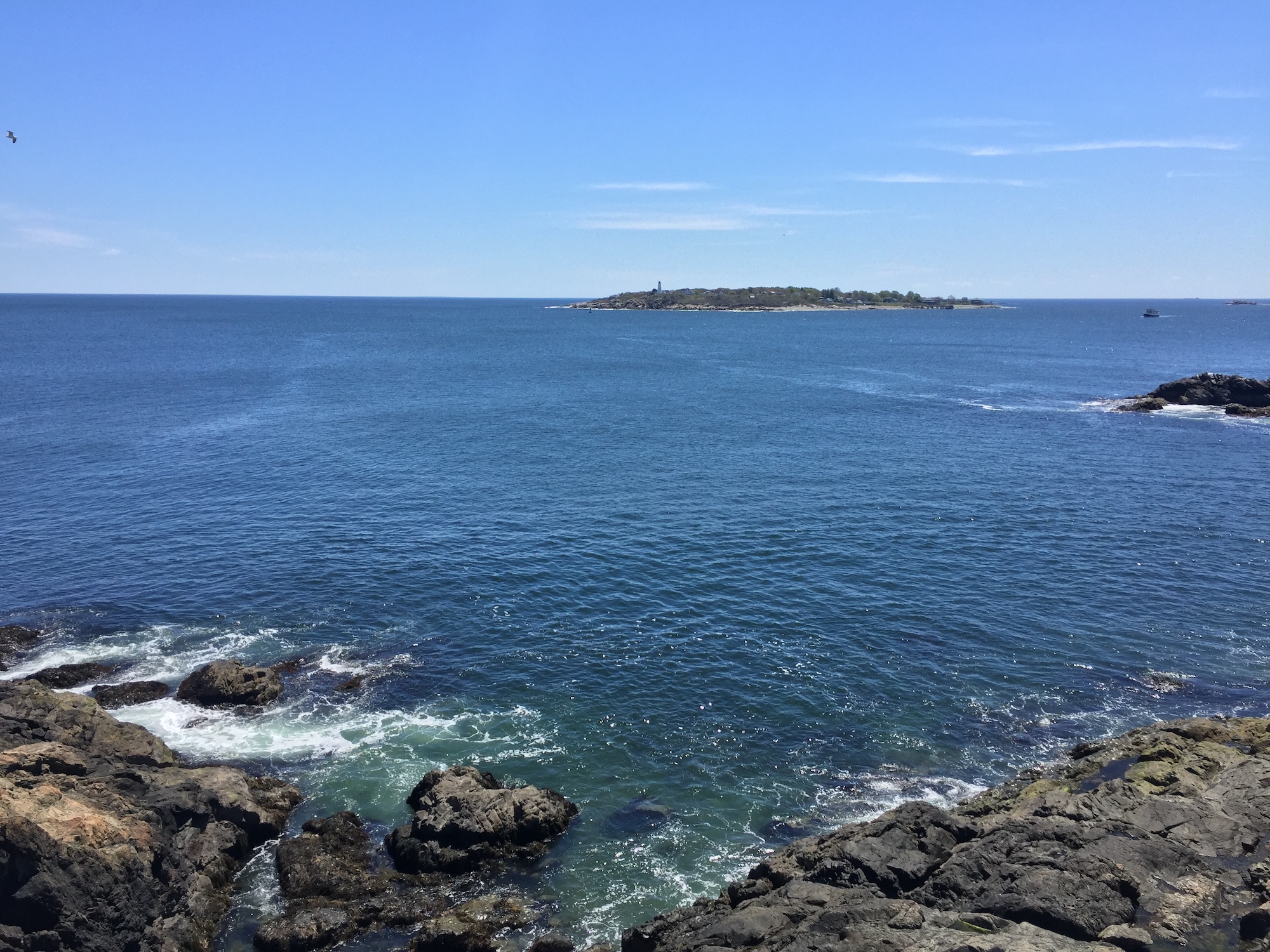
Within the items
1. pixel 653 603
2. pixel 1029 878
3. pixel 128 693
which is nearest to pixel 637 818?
pixel 1029 878

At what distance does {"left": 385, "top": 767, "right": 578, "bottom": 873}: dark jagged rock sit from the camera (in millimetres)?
33625

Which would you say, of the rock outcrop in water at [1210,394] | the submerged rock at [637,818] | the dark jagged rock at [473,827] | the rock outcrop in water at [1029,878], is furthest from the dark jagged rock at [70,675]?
the rock outcrop in water at [1210,394]

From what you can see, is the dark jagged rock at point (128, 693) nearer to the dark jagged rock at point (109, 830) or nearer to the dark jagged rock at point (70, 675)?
the dark jagged rock at point (70, 675)

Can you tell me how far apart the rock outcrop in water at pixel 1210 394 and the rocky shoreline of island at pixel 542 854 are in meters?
105

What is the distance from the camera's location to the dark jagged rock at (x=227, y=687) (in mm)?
45219

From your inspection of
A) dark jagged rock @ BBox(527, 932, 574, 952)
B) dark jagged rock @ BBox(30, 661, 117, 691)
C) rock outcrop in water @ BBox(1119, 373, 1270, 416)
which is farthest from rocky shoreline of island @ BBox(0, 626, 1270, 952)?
rock outcrop in water @ BBox(1119, 373, 1270, 416)

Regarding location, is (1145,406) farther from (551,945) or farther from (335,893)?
(335,893)

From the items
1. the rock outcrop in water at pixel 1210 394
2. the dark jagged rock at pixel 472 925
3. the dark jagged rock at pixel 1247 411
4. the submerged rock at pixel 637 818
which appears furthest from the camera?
the rock outcrop in water at pixel 1210 394

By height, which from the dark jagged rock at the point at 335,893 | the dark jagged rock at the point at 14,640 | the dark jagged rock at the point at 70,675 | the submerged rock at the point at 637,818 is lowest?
the dark jagged rock at the point at 335,893

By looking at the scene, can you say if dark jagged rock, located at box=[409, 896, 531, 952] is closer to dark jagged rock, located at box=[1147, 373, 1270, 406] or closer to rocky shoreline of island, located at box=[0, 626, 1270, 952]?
rocky shoreline of island, located at box=[0, 626, 1270, 952]

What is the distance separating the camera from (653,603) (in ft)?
188

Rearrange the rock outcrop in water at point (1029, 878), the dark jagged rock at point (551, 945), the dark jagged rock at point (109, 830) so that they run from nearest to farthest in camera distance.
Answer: the rock outcrop in water at point (1029, 878) < the dark jagged rock at point (109, 830) < the dark jagged rock at point (551, 945)

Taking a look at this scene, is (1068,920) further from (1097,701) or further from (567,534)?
(567,534)

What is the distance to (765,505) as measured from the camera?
3051 inches
